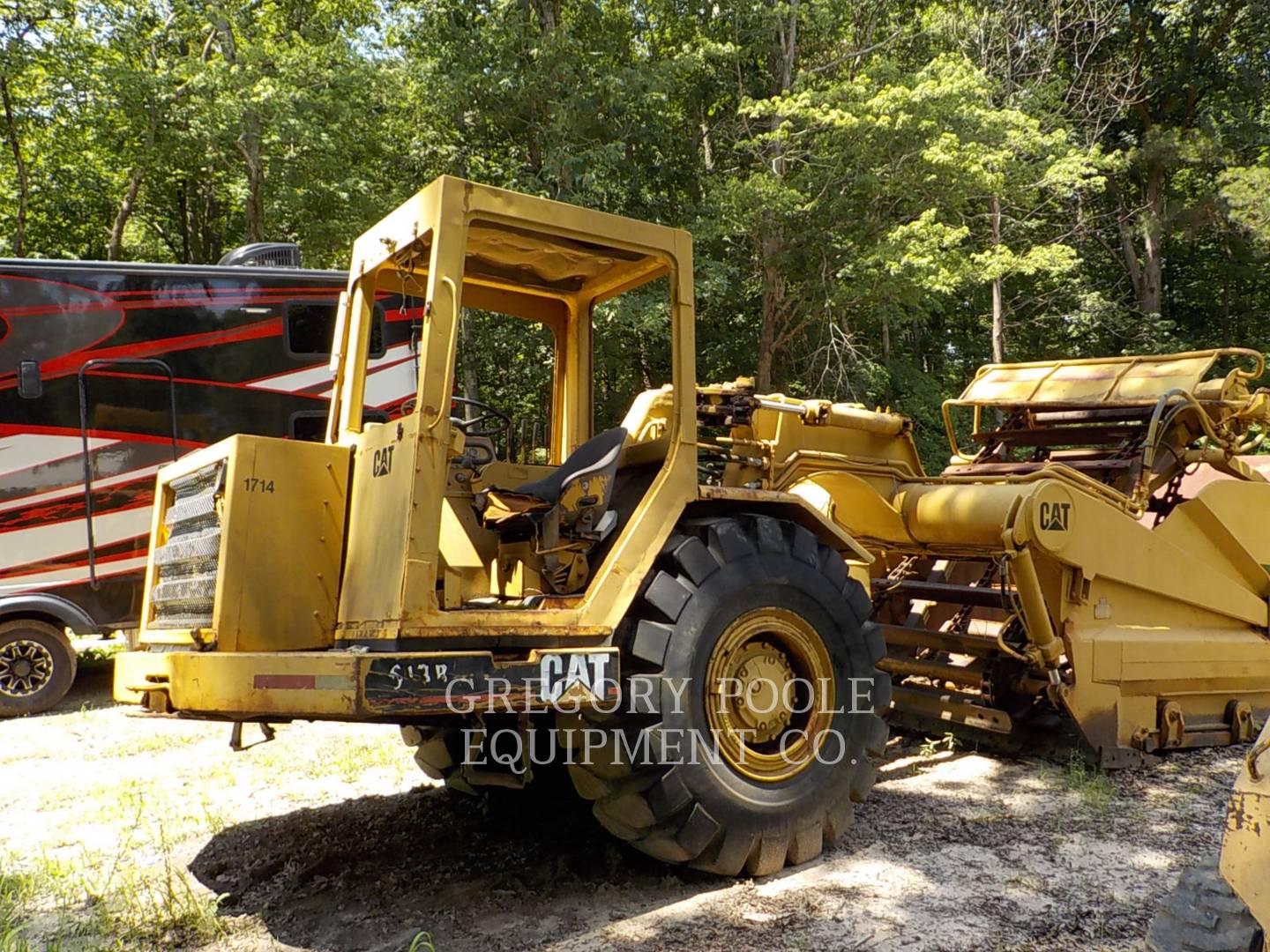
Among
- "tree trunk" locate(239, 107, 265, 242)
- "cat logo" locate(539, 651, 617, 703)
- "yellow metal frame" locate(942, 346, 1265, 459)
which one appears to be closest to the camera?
"cat logo" locate(539, 651, 617, 703)

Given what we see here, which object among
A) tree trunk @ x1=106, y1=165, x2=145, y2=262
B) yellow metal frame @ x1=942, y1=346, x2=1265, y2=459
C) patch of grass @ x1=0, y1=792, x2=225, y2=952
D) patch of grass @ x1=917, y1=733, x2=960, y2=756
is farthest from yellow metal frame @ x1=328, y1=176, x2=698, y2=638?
tree trunk @ x1=106, y1=165, x2=145, y2=262

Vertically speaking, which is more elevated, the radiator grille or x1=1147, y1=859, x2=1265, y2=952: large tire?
the radiator grille

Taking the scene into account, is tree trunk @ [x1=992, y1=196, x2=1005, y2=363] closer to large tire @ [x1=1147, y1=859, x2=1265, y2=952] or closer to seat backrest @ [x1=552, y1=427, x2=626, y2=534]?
A: seat backrest @ [x1=552, y1=427, x2=626, y2=534]

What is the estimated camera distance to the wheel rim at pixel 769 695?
162 inches

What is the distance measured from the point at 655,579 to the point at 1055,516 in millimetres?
2475

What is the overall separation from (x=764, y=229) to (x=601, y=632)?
47.5ft

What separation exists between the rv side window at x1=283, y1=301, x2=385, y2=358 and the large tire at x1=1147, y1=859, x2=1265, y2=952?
25.0 feet

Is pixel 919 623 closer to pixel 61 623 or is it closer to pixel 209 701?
pixel 209 701

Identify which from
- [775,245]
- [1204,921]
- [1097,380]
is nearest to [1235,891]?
[1204,921]

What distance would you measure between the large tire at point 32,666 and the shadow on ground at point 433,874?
4.10m

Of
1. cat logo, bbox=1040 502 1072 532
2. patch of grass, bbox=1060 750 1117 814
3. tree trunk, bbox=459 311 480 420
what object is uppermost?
tree trunk, bbox=459 311 480 420

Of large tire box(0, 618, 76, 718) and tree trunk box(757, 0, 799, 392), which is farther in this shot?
A: tree trunk box(757, 0, 799, 392)

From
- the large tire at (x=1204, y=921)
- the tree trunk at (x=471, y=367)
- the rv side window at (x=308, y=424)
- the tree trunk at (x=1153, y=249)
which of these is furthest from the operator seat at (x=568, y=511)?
the tree trunk at (x=1153, y=249)

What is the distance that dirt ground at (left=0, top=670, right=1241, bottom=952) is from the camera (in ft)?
11.7
